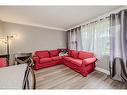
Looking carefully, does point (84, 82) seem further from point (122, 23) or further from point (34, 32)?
point (34, 32)

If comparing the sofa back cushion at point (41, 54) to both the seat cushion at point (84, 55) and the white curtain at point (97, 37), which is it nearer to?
the seat cushion at point (84, 55)

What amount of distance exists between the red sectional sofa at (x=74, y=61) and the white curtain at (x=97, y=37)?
0.32 meters

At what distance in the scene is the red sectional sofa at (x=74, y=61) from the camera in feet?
10.1

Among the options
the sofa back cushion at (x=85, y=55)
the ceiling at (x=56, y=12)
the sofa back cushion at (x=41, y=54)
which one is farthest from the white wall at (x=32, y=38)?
the sofa back cushion at (x=85, y=55)

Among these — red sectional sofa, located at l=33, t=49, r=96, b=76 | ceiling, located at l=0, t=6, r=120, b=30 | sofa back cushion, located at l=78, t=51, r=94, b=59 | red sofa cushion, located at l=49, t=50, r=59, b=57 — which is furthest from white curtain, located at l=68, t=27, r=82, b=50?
ceiling, located at l=0, t=6, r=120, b=30

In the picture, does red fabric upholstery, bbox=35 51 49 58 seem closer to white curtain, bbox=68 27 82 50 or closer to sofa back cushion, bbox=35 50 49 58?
sofa back cushion, bbox=35 50 49 58

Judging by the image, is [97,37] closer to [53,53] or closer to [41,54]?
[53,53]

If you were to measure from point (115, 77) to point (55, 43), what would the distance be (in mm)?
3572

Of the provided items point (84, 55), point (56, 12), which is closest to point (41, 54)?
point (84, 55)

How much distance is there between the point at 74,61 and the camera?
3.49 m

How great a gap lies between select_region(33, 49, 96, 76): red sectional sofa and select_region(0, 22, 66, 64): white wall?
0.60 metres

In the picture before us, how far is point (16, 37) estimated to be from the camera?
438cm
